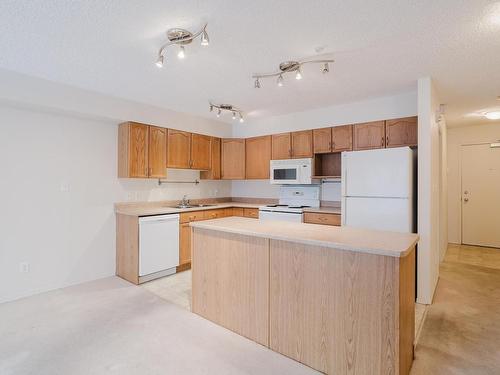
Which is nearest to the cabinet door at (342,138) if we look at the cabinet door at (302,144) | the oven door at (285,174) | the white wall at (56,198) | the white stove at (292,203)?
the cabinet door at (302,144)

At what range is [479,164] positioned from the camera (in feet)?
17.7

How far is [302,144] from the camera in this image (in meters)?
4.49

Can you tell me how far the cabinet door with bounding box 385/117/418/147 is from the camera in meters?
3.50

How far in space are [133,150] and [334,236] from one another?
3.03 m

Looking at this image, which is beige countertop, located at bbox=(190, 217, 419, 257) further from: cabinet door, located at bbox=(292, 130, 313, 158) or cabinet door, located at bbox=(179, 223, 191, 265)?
cabinet door, located at bbox=(292, 130, 313, 158)

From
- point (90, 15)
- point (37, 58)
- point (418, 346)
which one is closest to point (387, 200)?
point (418, 346)

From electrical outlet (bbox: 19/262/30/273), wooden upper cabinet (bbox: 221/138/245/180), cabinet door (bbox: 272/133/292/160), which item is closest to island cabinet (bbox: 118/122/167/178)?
wooden upper cabinet (bbox: 221/138/245/180)

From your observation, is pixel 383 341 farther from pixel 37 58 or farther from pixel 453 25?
pixel 37 58

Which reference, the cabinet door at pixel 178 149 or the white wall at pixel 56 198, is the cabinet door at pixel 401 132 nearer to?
the cabinet door at pixel 178 149

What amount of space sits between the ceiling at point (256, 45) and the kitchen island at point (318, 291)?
1.52 metres

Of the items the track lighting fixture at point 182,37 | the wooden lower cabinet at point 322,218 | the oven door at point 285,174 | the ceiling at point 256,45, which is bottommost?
the wooden lower cabinet at point 322,218

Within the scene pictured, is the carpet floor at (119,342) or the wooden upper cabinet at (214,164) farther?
the wooden upper cabinet at (214,164)

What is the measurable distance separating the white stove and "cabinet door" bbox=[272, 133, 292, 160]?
0.58 meters

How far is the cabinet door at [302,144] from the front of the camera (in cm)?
442
